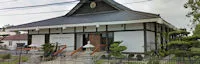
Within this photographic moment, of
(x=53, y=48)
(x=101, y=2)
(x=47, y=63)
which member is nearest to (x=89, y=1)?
(x=101, y=2)

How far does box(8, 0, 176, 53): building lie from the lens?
1383cm

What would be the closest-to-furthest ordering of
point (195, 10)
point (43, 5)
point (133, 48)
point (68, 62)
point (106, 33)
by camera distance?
point (68, 62) → point (43, 5) → point (133, 48) → point (106, 33) → point (195, 10)

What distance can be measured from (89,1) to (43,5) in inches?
258

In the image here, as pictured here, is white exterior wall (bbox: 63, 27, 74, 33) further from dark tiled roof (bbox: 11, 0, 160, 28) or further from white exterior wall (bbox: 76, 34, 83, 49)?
white exterior wall (bbox: 76, 34, 83, 49)

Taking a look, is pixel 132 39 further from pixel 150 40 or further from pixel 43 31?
pixel 43 31

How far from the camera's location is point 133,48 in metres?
14.1

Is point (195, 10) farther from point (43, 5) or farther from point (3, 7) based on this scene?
point (3, 7)

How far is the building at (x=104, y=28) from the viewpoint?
13826 millimetres

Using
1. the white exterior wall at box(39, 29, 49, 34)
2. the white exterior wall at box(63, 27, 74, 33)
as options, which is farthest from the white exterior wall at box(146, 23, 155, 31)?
the white exterior wall at box(39, 29, 49, 34)

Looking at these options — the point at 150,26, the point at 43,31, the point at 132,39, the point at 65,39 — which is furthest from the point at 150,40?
the point at 43,31

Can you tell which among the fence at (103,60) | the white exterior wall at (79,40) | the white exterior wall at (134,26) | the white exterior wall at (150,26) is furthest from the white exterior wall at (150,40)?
the white exterior wall at (79,40)

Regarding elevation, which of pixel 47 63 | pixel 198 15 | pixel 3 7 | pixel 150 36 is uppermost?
pixel 3 7

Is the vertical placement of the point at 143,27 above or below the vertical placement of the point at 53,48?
above

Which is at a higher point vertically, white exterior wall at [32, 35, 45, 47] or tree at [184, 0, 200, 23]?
tree at [184, 0, 200, 23]
